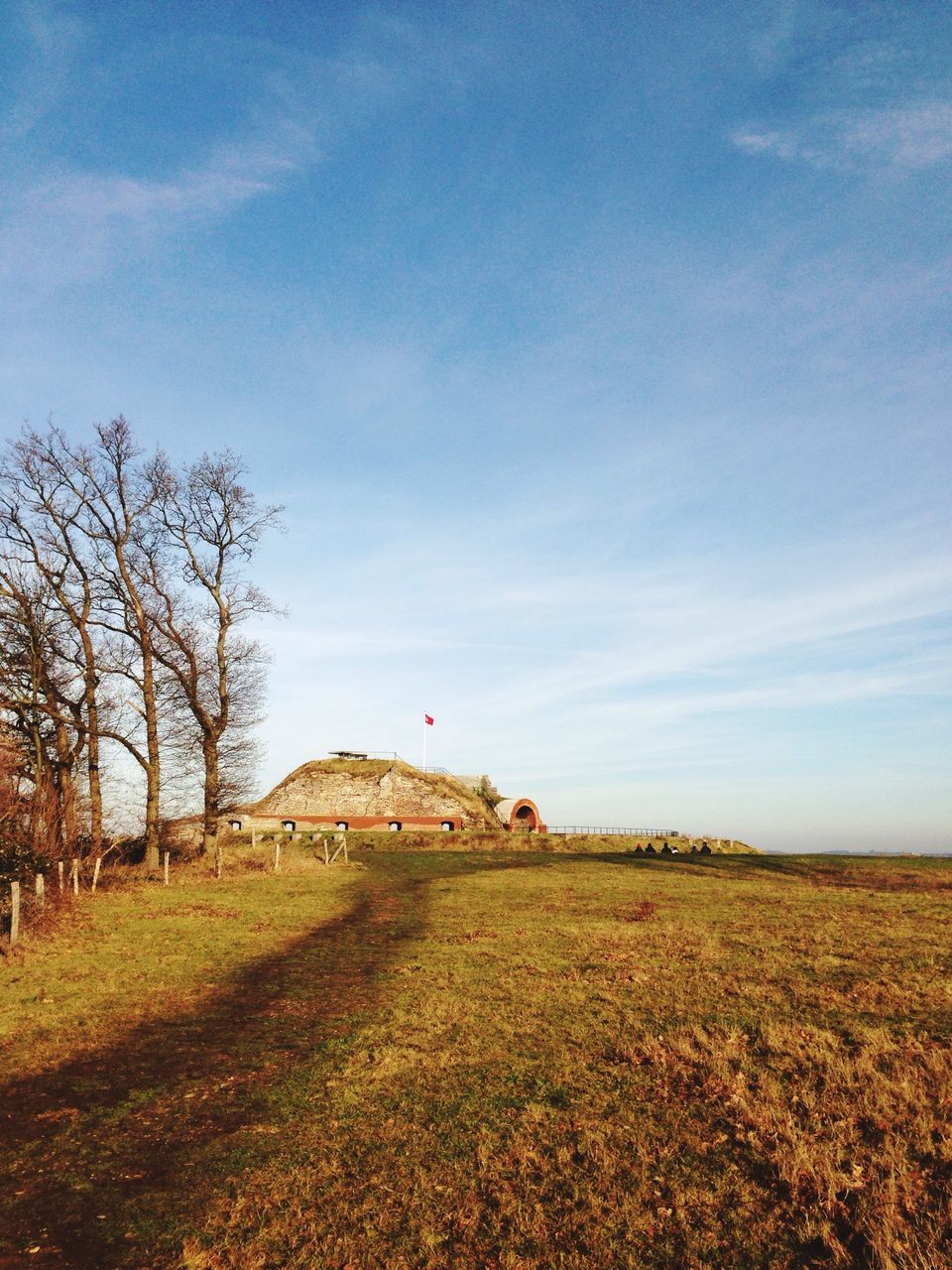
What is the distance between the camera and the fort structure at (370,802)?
72750 mm

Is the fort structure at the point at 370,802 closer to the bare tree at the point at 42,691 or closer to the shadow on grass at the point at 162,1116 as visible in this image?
the bare tree at the point at 42,691

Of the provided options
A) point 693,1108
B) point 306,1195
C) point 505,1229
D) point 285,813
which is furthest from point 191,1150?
point 285,813

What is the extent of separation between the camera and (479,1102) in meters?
8.63

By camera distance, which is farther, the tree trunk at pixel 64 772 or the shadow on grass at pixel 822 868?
the shadow on grass at pixel 822 868

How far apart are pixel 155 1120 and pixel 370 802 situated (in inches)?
2652

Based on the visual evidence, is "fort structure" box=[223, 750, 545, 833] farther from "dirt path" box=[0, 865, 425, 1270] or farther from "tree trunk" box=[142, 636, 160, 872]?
"dirt path" box=[0, 865, 425, 1270]

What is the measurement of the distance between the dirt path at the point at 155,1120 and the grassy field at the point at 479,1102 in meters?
0.04

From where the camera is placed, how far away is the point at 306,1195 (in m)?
6.64

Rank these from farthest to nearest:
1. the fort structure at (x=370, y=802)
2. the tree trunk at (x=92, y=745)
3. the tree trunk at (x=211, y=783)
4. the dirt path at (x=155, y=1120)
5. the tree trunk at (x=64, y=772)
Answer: the fort structure at (x=370, y=802) < the tree trunk at (x=211, y=783) < the tree trunk at (x=92, y=745) < the tree trunk at (x=64, y=772) < the dirt path at (x=155, y=1120)

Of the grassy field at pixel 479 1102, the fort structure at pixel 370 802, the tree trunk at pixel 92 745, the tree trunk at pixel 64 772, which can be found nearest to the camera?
the grassy field at pixel 479 1102

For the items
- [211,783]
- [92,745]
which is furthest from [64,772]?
[211,783]

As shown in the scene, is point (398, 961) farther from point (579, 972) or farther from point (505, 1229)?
point (505, 1229)

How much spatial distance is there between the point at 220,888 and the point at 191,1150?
77.7 ft

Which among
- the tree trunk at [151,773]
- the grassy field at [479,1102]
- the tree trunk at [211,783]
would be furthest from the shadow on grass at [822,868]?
the tree trunk at [151,773]
